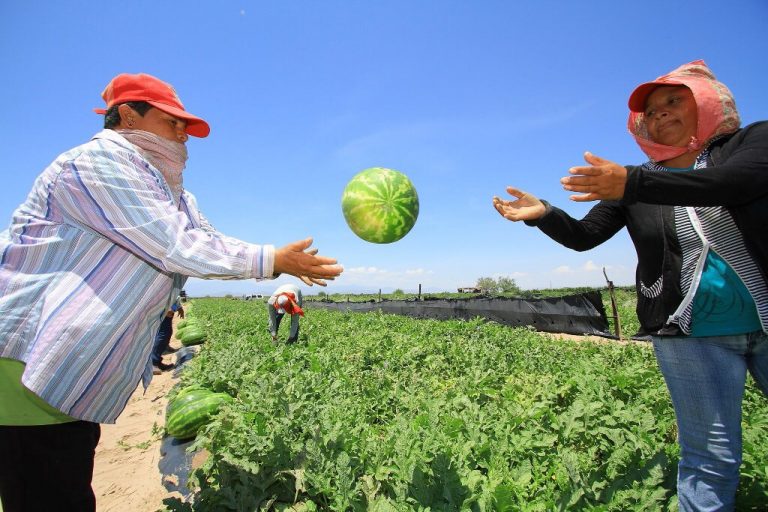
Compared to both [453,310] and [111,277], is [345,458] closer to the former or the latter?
[111,277]

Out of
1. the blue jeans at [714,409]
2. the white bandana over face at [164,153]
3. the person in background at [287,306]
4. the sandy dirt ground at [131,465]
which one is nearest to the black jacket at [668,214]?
the blue jeans at [714,409]

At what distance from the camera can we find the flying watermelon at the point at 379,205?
2.94m

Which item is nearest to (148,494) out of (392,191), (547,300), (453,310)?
(392,191)

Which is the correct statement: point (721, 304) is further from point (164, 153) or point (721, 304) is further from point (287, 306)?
point (287, 306)

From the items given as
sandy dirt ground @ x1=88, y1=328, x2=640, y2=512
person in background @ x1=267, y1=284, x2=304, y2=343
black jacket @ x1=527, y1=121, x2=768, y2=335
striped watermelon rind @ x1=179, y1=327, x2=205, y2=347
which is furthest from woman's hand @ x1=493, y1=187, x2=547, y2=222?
striped watermelon rind @ x1=179, y1=327, x2=205, y2=347

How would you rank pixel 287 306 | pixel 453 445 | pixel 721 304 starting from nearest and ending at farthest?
pixel 721 304 < pixel 453 445 < pixel 287 306

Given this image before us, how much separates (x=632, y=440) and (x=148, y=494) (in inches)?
143

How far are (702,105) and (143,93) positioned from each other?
2.57m

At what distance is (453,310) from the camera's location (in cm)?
1639

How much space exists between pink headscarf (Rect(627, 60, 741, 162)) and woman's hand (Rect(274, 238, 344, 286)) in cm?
169

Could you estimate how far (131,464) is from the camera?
156 inches

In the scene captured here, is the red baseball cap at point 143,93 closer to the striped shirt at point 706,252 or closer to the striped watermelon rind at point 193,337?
the striped shirt at point 706,252

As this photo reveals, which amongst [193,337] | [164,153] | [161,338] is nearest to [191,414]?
[164,153]

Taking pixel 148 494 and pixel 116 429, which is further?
pixel 116 429
